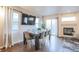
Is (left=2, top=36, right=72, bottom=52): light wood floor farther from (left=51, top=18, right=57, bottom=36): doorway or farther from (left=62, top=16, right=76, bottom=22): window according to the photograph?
(left=62, top=16, right=76, bottom=22): window

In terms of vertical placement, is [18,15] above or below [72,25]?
above

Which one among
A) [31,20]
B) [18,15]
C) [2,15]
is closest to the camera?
[2,15]

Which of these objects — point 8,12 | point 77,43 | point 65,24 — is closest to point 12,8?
point 8,12

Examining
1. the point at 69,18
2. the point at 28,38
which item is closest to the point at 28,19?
the point at 28,38

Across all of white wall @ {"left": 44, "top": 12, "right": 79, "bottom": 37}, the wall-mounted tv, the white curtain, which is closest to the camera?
the white curtain

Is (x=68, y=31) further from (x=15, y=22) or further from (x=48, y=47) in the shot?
(x=15, y=22)

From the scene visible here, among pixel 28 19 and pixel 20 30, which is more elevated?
pixel 28 19

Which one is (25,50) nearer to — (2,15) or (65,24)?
(2,15)

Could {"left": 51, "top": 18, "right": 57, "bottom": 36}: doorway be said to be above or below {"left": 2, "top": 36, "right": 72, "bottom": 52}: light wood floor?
above

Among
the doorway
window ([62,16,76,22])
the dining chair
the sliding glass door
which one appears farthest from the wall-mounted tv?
window ([62,16,76,22])

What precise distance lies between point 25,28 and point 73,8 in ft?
4.23

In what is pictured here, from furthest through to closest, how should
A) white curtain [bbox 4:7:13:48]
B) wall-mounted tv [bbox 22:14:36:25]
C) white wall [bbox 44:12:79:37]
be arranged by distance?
wall-mounted tv [bbox 22:14:36:25] < white wall [bbox 44:12:79:37] < white curtain [bbox 4:7:13:48]

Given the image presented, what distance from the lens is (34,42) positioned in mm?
2449

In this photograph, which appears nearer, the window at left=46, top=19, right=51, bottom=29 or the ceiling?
the ceiling
